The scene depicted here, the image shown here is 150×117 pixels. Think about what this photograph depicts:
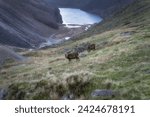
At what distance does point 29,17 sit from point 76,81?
450 feet

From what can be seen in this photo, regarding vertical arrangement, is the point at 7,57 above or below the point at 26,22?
below

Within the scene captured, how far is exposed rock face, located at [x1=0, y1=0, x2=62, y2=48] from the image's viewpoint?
11994 centimetres

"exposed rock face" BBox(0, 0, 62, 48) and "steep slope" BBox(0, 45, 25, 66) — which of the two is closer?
"steep slope" BBox(0, 45, 25, 66)

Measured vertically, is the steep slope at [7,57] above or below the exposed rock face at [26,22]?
below

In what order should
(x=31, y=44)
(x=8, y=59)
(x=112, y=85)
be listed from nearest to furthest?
(x=112, y=85) → (x=8, y=59) → (x=31, y=44)

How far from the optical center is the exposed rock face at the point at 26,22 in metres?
120

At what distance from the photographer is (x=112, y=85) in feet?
66.8

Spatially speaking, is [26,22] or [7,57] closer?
[7,57]

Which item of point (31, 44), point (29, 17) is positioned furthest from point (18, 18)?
point (31, 44)

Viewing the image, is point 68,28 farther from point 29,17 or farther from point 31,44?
point 31,44

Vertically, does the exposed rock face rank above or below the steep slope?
above

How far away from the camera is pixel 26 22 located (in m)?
145

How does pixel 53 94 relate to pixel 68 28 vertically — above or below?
below

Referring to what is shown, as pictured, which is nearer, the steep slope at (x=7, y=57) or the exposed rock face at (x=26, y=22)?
the steep slope at (x=7, y=57)
